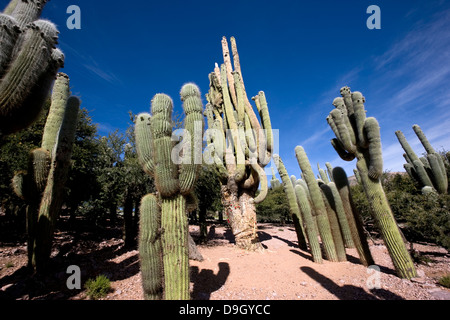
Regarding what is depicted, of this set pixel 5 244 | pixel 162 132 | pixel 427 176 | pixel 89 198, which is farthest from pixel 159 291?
pixel 427 176

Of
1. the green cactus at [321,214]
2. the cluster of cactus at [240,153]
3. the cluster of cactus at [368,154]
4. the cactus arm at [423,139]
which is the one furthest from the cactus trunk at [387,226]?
the cactus arm at [423,139]

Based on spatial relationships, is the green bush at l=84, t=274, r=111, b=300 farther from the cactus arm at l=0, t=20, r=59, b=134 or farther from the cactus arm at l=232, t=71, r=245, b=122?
the cactus arm at l=232, t=71, r=245, b=122

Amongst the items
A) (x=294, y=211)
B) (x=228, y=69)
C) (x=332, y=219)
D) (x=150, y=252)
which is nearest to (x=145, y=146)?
(x=150, y=252)

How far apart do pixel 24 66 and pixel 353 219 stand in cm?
898

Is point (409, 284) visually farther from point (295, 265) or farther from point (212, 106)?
point (212, 106)

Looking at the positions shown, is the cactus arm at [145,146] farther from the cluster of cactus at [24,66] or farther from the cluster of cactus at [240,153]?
the cluster of cactus at [240,153]

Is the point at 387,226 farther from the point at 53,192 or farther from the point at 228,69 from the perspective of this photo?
the point at 228,69

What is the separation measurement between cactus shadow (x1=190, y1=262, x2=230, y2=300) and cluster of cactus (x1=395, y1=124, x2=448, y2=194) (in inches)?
471

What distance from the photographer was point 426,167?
12.1 metres

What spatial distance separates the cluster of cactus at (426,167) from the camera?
1119cm
